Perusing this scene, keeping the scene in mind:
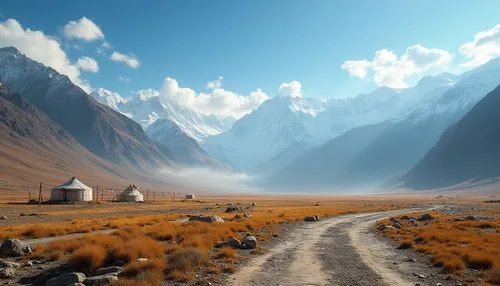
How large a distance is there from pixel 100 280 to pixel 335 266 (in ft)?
34.3

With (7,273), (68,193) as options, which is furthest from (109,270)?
(68,193)

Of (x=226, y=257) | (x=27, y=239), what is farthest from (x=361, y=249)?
(x=27, y=239)

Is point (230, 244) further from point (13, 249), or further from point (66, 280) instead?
point (66, 280)

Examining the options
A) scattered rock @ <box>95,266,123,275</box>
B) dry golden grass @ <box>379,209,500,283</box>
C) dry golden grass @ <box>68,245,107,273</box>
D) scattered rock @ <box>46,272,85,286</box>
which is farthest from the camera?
dry golden grass @ <box>379,209,500,283</box>

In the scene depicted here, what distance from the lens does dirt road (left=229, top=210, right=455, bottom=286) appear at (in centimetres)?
1756

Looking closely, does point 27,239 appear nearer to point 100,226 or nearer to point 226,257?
point 100,226

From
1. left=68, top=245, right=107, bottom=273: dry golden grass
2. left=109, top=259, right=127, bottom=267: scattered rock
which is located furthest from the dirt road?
left=68, top=245, right=107, bottom=273: dry golden grass

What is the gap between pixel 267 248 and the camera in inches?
1045

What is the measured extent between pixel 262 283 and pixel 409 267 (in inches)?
312

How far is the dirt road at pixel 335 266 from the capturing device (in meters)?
17.6

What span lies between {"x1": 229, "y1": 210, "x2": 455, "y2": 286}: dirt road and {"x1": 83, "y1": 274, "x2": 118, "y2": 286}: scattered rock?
425cm

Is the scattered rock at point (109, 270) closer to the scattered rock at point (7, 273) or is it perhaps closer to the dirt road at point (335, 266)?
the scattered rock at point (7, 273)

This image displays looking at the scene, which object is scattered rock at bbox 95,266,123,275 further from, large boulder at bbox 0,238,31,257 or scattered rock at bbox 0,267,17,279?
large boulder at bbox 0,238,31,257

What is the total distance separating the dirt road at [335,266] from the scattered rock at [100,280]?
13.9 feet
